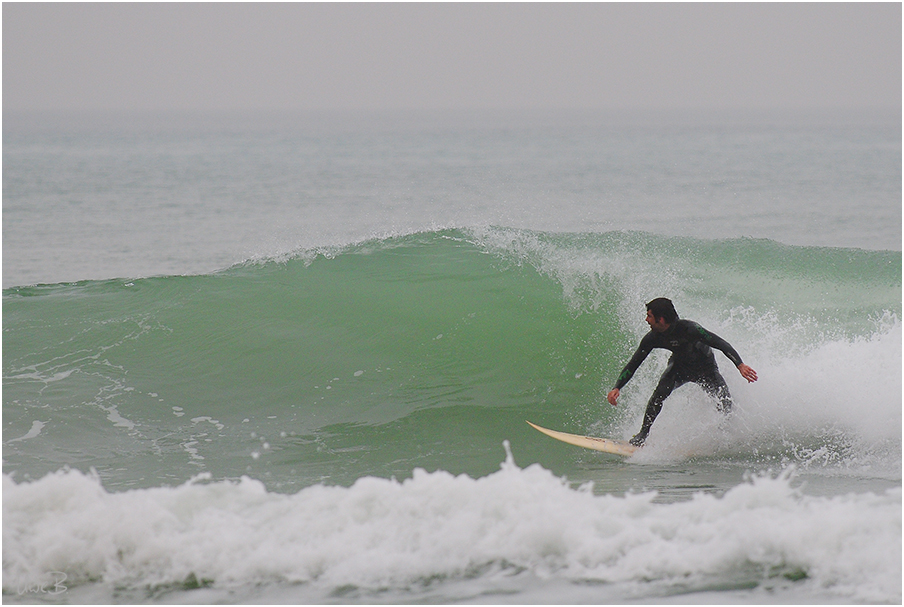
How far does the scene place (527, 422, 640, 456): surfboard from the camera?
23.4ft

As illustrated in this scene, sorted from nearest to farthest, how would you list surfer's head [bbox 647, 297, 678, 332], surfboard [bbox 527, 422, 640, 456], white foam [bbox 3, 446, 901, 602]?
1. white foam [bbox 3, 446, 901, 602]
2. surfer's head [bbox 647, 297, 678, 332]
3. surfboard [bbox 527, 422, 640, 456]

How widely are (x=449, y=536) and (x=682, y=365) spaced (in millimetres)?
3239

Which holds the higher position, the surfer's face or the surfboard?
the surfer's face

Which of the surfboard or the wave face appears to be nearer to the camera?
the wave face

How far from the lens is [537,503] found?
15.3 ft

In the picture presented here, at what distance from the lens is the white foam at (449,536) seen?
425cm

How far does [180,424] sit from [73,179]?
3669 centimetres

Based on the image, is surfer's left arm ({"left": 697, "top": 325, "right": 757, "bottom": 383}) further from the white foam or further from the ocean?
the white foam

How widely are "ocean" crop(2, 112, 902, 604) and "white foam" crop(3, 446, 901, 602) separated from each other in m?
0.01

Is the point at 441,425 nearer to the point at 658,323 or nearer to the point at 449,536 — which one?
the point at 658,323

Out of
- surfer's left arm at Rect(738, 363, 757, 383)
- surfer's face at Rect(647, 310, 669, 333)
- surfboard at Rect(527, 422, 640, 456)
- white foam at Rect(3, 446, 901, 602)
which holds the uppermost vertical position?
surfer's face at Rect(647, 310, 669, 333)

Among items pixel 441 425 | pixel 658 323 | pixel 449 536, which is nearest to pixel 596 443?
pixel 658 323

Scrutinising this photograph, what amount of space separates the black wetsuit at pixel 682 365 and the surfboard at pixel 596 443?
122 mm

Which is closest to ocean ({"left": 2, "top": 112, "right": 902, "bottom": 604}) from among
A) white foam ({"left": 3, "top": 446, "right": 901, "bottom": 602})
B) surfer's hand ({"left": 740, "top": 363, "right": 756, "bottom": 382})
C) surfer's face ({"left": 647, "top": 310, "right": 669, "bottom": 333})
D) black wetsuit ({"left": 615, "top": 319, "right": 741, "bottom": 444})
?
white foam ({"left": 3, "top": 446, "right": 901, "bottom": 602})
